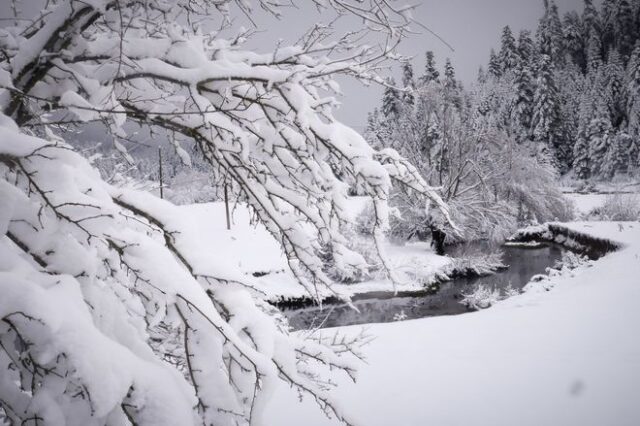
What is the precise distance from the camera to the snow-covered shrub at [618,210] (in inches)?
872

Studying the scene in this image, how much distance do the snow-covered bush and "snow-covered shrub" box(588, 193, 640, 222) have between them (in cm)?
2703

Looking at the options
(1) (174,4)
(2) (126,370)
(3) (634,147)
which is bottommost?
(2) (126,370)

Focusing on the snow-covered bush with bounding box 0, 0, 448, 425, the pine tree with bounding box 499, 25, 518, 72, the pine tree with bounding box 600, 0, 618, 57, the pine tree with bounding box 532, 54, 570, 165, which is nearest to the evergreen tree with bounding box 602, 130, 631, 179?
the pine tree with bounding box 532, 54, 570, 165

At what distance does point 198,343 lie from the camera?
144 cm

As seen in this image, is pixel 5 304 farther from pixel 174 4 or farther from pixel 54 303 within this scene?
pixel 174 4

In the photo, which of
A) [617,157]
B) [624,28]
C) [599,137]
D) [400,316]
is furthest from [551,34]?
[400,316]

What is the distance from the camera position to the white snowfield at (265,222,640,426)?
3395 mm

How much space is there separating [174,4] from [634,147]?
2117 inches

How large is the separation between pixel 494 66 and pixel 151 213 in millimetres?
82715

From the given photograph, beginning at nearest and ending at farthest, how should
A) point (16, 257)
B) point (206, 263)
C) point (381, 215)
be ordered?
point (16, 257), point (206, 263), point (381, 215)

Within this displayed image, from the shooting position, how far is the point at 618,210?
22.8 m

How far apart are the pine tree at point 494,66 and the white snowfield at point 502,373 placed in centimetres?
7468

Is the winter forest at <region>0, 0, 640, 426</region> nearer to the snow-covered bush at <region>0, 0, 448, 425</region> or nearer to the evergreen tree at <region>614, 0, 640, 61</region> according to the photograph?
the snow-covered bush at <region>0, 0, 448, 425</region>

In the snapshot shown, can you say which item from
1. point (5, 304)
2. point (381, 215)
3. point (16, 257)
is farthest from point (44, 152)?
point (381, 215)
